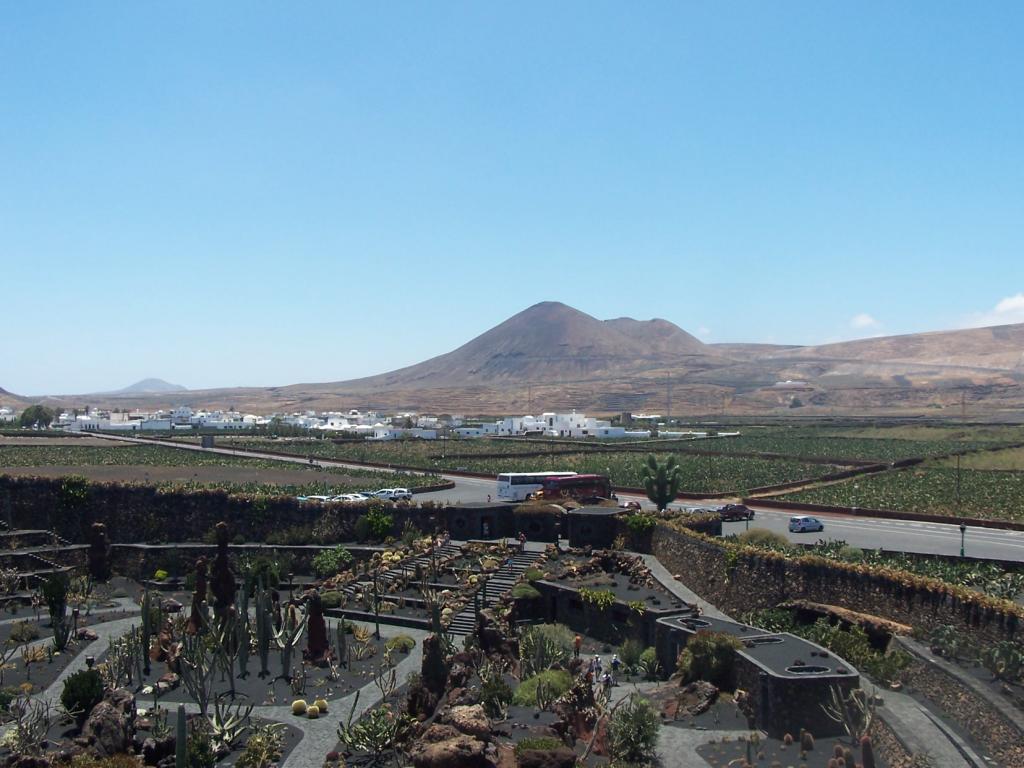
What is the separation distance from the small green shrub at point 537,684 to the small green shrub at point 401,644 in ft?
15.7

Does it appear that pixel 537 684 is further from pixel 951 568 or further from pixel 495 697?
pixel 951 568

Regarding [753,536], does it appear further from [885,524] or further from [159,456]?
[159,456]

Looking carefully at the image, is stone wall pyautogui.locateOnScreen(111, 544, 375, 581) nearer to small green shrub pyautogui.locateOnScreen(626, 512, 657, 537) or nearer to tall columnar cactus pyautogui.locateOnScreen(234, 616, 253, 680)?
small green shrub pyautogui.locateOnScreen(626, 512, 657, 537)

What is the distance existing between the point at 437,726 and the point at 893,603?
11277mm

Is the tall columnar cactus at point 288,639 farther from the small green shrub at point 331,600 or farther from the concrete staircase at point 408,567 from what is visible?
the concrete staircase at point 408,567

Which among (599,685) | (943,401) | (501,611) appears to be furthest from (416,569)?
(943,401)

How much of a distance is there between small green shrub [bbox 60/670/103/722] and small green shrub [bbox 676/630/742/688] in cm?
1232

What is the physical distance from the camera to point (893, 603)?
21672mm

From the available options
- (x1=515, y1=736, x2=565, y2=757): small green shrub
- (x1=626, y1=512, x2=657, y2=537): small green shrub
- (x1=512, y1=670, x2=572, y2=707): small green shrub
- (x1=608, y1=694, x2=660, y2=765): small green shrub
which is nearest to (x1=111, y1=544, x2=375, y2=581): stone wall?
(x1=626, y1=512, x2=657, y2=537): small green shrub

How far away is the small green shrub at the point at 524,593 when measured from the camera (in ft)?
93.1

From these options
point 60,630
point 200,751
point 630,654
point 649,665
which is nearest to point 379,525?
point 60,630

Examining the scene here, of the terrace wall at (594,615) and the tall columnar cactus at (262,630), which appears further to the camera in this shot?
the terrace wall at (594,615)

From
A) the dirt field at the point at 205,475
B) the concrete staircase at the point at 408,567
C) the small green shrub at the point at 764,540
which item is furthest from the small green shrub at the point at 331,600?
the dirt field at the point at 205,475

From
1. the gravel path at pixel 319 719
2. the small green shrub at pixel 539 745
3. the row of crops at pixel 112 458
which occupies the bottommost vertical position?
the gravel path at pixel 319 719
